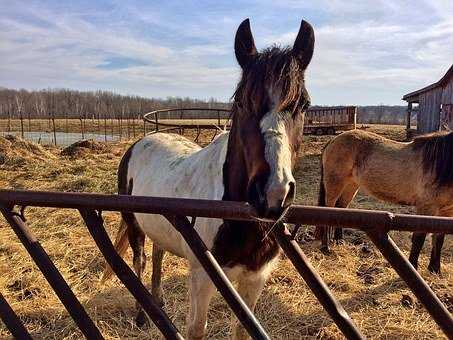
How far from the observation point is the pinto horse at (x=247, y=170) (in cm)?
144

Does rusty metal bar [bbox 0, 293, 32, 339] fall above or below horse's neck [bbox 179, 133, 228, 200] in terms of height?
below

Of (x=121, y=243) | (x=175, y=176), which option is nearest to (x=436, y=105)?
(x=121, y=243)

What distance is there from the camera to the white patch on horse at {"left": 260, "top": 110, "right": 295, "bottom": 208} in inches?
51.9

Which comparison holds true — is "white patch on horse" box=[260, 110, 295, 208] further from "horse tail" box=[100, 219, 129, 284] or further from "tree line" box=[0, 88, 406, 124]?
"tree line" box=[0, 88, 406, 124]

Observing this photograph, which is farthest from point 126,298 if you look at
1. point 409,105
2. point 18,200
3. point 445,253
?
point 409,105

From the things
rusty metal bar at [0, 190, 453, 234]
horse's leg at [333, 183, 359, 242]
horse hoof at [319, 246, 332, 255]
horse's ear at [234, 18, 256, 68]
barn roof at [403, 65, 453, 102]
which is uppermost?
barn roof at [403, 65, 453, 102]

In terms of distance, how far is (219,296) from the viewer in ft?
12.5

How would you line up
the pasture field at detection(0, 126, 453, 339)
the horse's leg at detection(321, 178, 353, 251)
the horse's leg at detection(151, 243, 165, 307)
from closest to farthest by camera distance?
the pasture field at detection(0, 126, 453, 339), the horse's leg at detection(151, 243, 165, 307), the horse's leg at detection(321, 178, 353, 251)

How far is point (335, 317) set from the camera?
1.43m

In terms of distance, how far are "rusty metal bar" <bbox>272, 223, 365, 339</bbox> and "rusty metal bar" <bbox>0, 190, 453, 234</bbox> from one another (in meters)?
0.10

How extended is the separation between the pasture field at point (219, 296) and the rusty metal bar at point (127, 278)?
1.76 metres

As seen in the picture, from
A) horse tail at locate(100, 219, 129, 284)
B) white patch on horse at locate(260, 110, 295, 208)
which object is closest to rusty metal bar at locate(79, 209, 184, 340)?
white patch on horse at locate(260, 110, 295, 208)

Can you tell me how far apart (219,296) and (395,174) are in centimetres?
309

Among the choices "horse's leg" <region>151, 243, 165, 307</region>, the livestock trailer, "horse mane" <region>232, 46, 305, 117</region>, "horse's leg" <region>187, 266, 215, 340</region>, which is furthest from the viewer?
the livestock trailer
